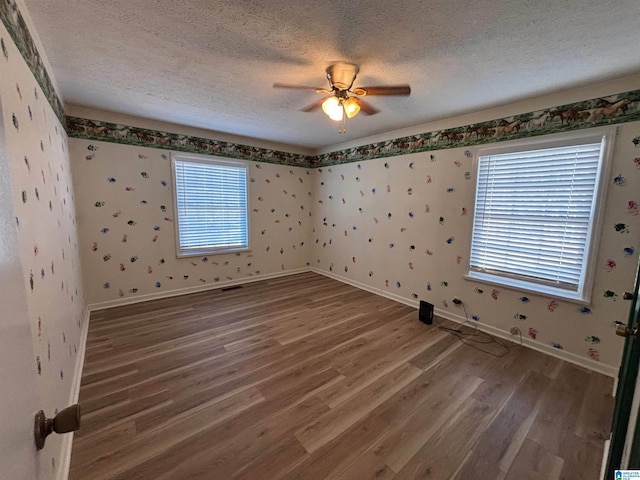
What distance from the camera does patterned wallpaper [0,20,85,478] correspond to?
1115mm

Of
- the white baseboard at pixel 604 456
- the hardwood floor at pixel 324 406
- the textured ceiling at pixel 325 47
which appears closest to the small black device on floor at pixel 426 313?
the hardwood floor at pixel 324 406

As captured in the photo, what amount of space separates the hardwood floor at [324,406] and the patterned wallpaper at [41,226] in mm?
400

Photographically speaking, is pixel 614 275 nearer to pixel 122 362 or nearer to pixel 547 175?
pixel 547 175

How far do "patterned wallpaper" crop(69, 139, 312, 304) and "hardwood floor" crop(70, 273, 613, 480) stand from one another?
2.20 feet

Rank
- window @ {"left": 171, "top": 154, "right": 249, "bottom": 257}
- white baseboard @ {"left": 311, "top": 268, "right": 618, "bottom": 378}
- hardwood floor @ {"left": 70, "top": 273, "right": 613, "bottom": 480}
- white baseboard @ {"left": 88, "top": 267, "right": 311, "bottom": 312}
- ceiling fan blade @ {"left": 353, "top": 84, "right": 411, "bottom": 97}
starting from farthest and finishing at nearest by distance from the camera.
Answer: window @ {"left": 171, "top": 154, "right": 249, "bottom": 257}
white baseboard @ {"left": 88, "top": 267, "right": 311, "bottom": 312}
white baseboard @ {"left": 311, "top": 268, "right": 618, "bottom": 378}
ceiling fan blade @ {"left": 353, "top": 84, "right": 411, "bottom": 97}
hardwood floor @ {"left": 70, "top": 273, "right": 613, "bottom": 480}

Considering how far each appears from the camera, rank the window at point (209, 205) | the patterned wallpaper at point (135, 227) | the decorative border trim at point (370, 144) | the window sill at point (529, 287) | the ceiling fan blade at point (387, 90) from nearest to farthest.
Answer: the decorative border trim at point (370, 144)
the ceiling fan blade at point (387, 90)
the window sill at point (529, 287)
the patterned wallpaper at point (135, 227)
the window at point (209, 205)

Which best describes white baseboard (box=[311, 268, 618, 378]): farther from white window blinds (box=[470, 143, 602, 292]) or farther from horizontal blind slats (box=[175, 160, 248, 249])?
horizontal blind slats (box=[175, 160, 248, 249])

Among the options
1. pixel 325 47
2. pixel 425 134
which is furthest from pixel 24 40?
pixel 425 134

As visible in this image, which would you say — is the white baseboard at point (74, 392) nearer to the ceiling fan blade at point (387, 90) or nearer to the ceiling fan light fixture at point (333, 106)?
the ceiling fan light fixture at point (333, 106)

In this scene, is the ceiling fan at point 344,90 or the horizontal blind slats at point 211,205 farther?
the horizontal blind slats at point 211,205

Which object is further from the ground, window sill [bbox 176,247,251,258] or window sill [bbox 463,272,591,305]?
window sill [bbox 176,247,251,258]

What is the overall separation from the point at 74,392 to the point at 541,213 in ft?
13.4

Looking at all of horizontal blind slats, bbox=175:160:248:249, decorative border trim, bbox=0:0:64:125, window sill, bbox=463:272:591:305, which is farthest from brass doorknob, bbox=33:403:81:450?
horizontal blind slats, bbox=175:160:248:249

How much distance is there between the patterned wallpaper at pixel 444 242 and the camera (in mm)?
2117
